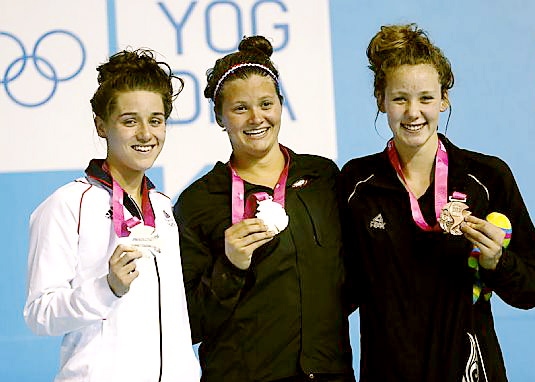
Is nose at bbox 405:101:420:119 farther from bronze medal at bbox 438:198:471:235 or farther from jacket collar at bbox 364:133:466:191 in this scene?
bronze medal at bbox 438:198:471:235

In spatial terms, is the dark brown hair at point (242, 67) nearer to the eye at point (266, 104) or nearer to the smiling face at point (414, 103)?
the eye at point (266, 104)

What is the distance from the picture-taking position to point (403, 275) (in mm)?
2527

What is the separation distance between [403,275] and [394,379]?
0.27 meters

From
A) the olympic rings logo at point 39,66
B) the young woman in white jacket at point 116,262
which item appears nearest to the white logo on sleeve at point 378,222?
the young woman in white jacket at point 116,262

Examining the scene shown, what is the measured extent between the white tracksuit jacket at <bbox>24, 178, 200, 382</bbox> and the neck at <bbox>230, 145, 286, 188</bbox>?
Result: 0.37 metres

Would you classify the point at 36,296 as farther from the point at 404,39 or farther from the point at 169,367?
the point at 404,39

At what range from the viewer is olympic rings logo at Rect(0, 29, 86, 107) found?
459cm

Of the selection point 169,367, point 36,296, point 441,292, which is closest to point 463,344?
point 441,292

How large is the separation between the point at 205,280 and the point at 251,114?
1.50 ft

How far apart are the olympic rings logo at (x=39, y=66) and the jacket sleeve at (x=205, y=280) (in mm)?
2114

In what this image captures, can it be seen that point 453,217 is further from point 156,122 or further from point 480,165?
point 156,122

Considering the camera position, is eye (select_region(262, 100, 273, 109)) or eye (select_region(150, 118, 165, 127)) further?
eye (select_region(262, 100, 273, 109))

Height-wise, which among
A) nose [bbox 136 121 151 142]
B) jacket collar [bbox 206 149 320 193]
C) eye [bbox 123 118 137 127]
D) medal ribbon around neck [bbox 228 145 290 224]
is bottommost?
medal ribbon around neck [bbox 228 145 290 224]

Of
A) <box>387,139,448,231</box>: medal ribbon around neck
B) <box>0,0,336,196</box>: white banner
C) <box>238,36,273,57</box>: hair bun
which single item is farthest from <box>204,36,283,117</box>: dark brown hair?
<box>0,0,336,196</box>: white banner
